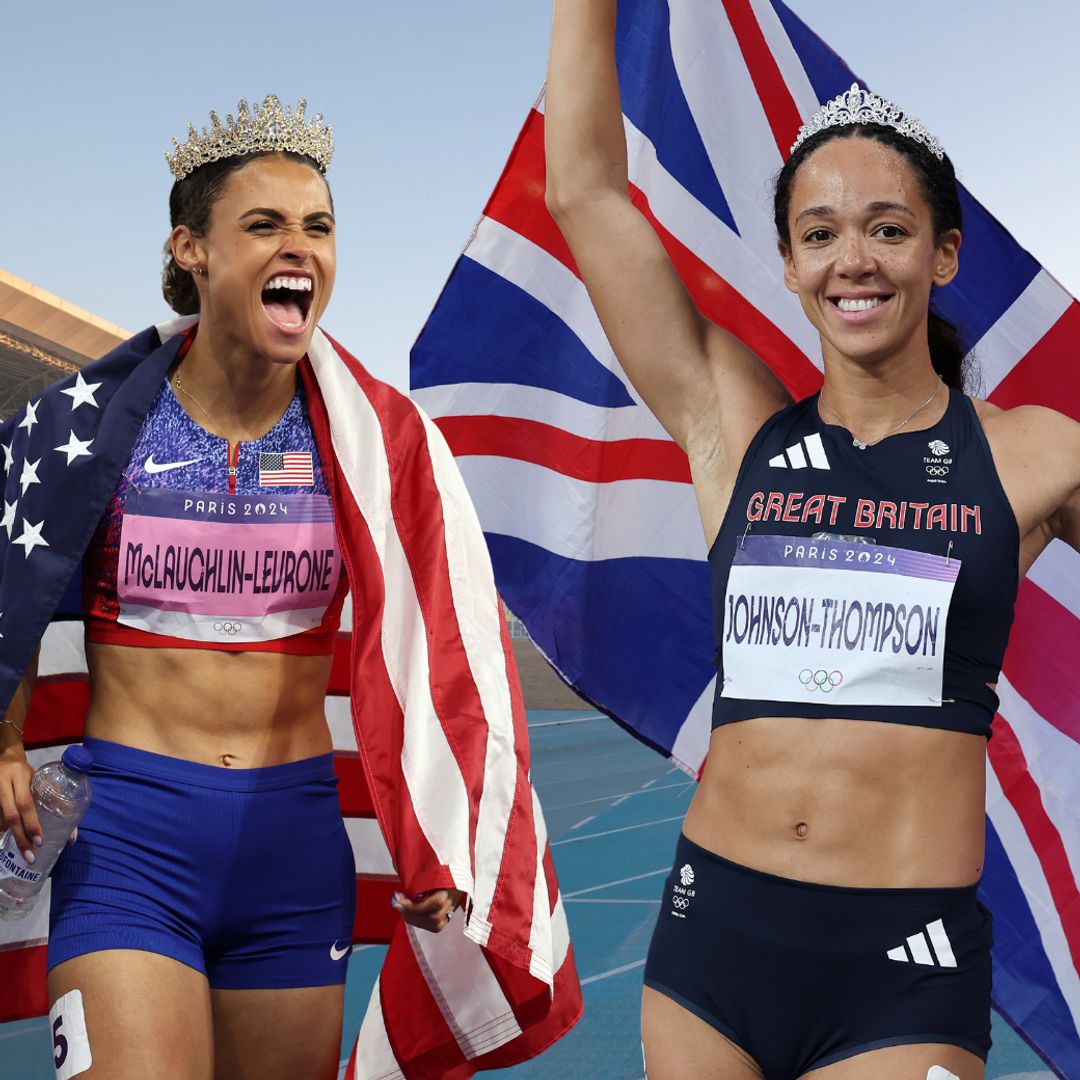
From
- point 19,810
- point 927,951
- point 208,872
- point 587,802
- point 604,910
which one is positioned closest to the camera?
point 927,951

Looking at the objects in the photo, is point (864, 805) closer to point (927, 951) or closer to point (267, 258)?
point (927, 951)

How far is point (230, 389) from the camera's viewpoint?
258 centimetres

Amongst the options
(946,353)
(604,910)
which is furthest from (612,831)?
(946,353)

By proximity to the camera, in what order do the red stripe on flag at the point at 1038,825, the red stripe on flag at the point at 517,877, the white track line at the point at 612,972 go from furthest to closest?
1. the white track line at the point at 612,972
2. the red stripe on flag at the point at 1038,825
3. the red stripe on flag at the point at 517,877

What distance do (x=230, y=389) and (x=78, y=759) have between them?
694 millimetres

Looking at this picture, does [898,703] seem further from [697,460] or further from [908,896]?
[697,460]

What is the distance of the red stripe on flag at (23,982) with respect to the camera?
273 cm

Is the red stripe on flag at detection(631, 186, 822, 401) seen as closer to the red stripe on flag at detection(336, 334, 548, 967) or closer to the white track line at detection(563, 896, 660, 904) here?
the red stripe on flag at detection(336, 334, 548, 967)

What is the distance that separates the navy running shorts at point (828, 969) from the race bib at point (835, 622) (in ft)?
0.80

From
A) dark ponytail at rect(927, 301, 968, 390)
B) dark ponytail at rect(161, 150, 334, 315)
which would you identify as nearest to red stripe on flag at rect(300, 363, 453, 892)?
dark ponytail at rect(161, 150, 334, 315)

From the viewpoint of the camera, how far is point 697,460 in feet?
6.94

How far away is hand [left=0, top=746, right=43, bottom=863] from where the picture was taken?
88.7 inches

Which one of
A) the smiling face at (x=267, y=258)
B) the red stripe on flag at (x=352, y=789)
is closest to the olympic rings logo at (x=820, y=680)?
the smiling face at (x=267, y=258)

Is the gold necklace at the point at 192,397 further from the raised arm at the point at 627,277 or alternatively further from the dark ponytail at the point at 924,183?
the dark ponytail at the point at 924,183
